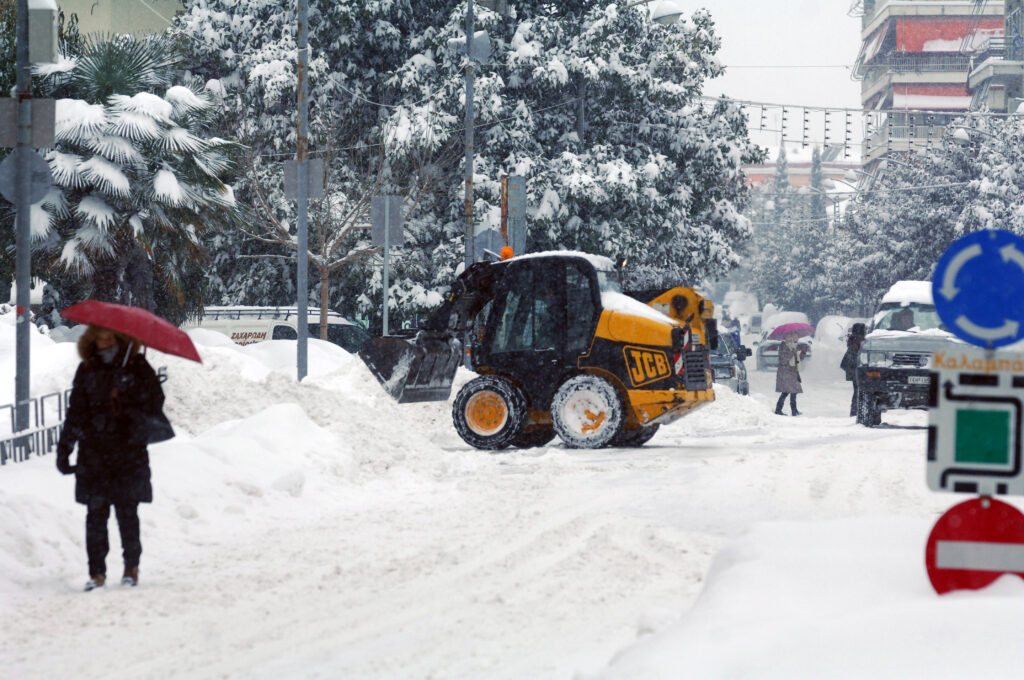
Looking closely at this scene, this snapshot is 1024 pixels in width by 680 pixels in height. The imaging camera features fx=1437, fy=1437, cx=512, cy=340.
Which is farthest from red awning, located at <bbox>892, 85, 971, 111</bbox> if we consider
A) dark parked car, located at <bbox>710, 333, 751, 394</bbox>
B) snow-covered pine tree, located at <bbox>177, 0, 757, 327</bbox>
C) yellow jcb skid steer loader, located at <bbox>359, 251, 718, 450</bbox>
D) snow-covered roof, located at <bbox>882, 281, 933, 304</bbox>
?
yellow jcb skid steer loader, located at <bbox>359, 251, 718, 450</bbox>

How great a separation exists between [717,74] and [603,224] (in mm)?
7880

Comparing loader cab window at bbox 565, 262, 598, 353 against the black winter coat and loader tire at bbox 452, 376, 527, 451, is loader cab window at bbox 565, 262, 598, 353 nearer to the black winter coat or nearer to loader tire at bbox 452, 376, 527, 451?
loader tire at bbox 452, 376, 527, 451

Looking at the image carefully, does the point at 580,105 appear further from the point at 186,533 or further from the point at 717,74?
the point at 186,533

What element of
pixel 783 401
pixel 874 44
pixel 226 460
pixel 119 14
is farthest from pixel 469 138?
pixel 874 44

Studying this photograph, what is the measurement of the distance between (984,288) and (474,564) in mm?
4059

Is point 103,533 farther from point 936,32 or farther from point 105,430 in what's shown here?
point 936,32

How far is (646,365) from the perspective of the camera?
1622cm

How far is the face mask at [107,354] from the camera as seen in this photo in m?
8.16

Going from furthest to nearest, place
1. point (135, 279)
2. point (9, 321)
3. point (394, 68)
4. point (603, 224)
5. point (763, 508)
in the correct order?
point (394, 68) → point (603, 224) → point (135, 279) → point (9, 321) → point (763, 508)

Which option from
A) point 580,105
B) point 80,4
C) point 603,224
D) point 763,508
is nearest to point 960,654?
point 763,508

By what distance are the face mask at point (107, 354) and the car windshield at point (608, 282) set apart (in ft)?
29.0

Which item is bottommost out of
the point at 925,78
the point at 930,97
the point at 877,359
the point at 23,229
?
the point at 877,359

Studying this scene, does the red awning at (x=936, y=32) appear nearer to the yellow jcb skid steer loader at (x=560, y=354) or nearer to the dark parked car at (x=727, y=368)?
the dark parked car at (x=727, y=368)

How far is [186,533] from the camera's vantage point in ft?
33.2
